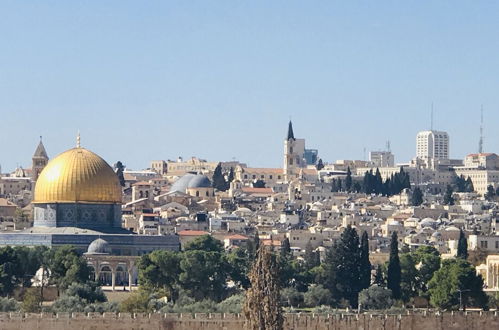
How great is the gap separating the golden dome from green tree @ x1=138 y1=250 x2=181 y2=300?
10.7m

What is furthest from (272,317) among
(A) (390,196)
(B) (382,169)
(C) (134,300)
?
(B) (382,169)

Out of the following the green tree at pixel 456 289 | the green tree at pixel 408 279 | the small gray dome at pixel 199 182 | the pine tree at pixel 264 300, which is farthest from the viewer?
the small gray dome at pixel 199 182

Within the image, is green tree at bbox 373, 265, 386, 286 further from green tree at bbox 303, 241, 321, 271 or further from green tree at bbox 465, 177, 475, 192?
green tree at bbox 465, 177, 475, 192

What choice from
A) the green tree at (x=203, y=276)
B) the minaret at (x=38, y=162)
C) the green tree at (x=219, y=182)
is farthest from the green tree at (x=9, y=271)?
the green tree at (x=219, y=182)

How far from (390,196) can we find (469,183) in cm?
1589

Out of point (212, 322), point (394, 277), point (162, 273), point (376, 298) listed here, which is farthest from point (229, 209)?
point (212, 322)

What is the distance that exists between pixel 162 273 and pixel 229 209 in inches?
2438

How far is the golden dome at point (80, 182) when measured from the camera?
94188 mm

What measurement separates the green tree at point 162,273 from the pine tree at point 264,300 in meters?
31.2

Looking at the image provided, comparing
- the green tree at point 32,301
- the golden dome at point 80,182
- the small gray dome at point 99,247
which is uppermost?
the golden dome at point 80,182

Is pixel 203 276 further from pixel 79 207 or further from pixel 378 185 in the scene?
pixel 378 185

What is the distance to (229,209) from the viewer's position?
473ft

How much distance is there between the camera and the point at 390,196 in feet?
529

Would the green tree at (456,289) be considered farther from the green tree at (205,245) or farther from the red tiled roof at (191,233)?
the red tiled roof at (191,233)
